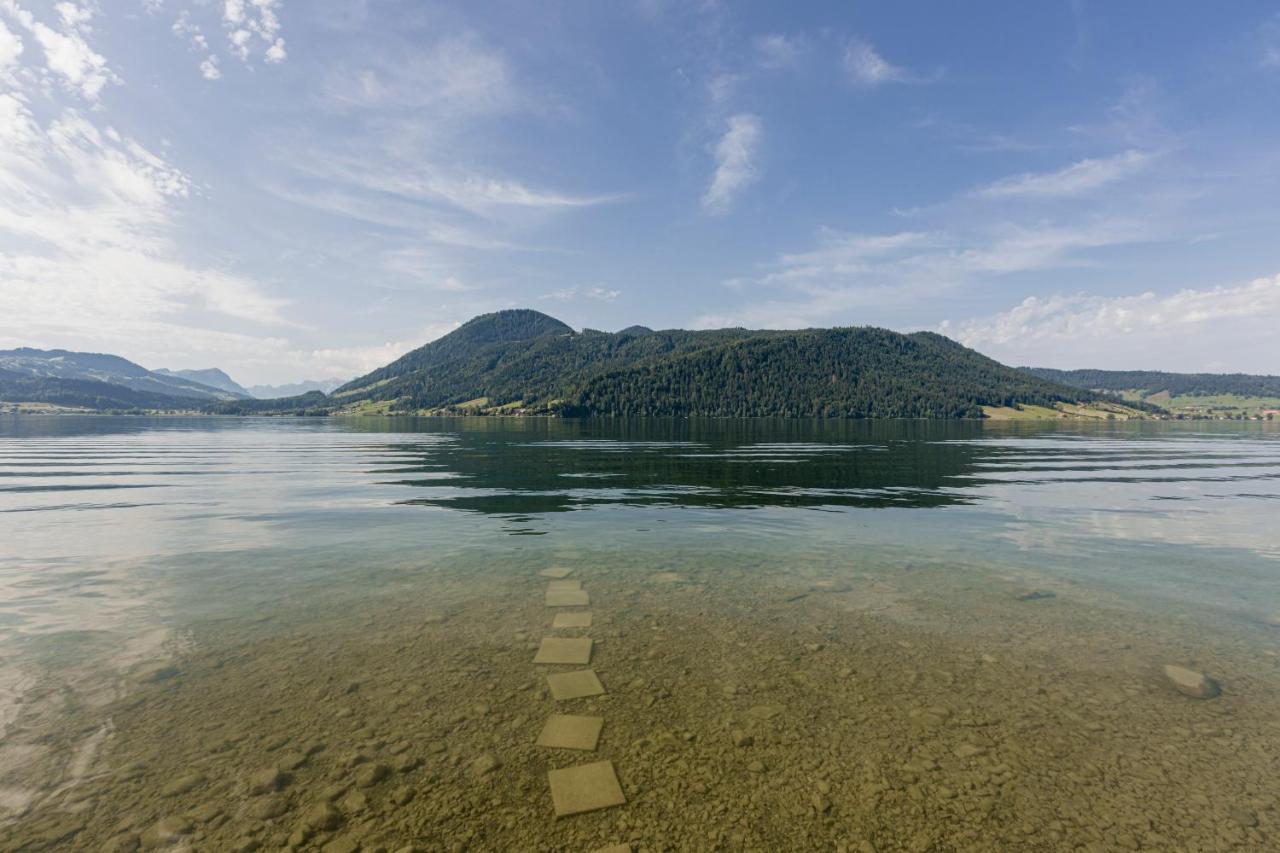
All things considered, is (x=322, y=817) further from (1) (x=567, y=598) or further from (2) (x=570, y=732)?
(1) (x=567, y=598)

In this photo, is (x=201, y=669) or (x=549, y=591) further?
(x=549, y=591)

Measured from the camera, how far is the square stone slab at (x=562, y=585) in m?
22.3

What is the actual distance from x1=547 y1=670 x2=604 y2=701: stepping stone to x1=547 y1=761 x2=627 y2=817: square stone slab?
2.79 metres

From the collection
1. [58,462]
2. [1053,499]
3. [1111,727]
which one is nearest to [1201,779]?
[1111,727]

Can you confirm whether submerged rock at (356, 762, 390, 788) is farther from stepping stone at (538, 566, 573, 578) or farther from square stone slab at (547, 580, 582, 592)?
stepping stone at (538, 566, 573, 578)

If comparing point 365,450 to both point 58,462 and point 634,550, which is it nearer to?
point 58,462

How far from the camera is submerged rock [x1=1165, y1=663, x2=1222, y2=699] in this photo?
1394 cm

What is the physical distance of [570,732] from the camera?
39.2ft

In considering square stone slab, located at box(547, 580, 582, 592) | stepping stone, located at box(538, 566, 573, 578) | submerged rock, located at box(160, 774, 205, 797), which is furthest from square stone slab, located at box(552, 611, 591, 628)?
submerged rock, located at box(160, 774, 205, 797)

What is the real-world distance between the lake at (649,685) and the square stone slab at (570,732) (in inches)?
11.5

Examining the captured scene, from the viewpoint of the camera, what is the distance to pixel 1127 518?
3816 cm

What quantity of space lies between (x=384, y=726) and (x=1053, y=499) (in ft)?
172

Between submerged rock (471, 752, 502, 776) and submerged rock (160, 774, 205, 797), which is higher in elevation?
submerged rock (160, 774, 205, 797)

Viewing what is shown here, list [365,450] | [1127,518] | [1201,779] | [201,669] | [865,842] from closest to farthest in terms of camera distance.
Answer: [865,842] → [1201,779] → [201,669] → [1127,518] → [365,450]
